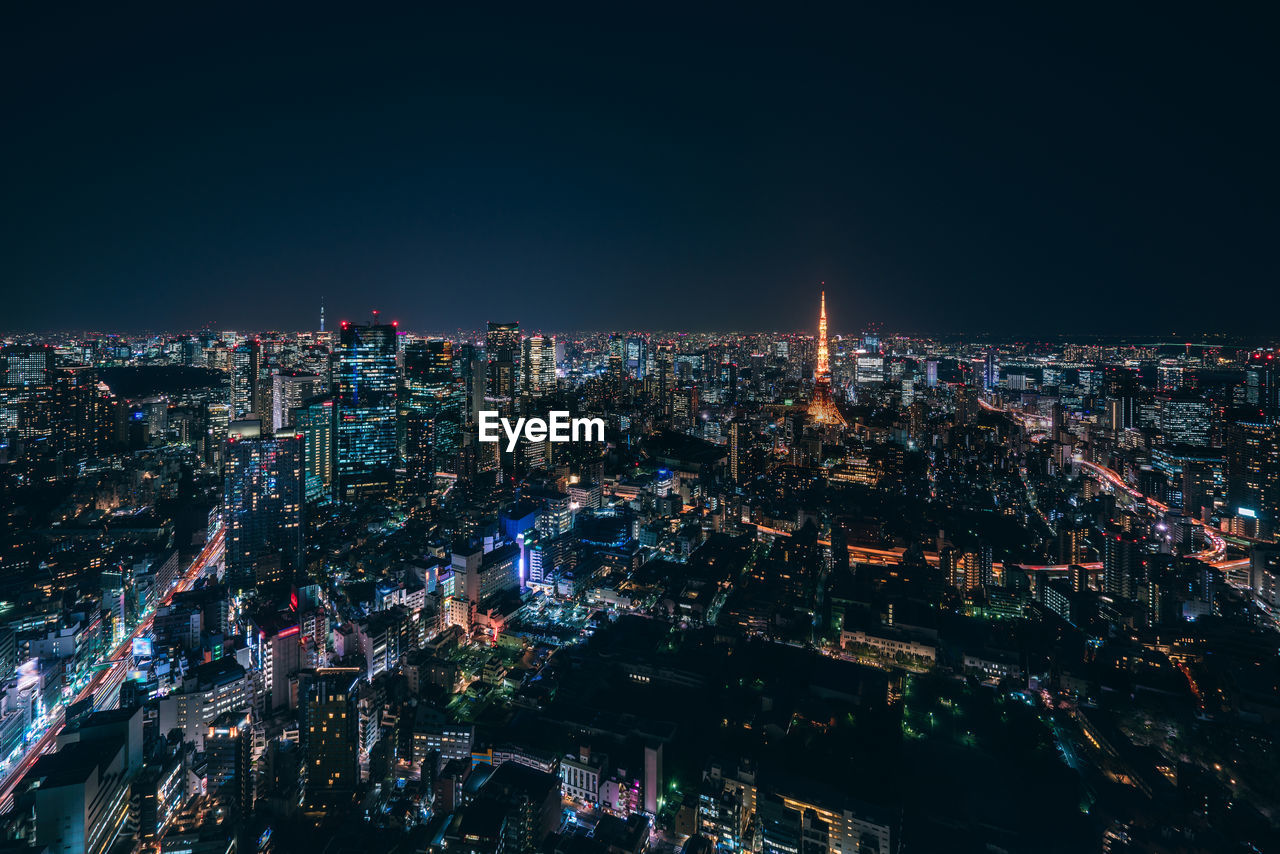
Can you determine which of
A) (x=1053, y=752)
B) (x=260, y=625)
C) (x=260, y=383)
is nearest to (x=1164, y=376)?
(x=1053, y=752)

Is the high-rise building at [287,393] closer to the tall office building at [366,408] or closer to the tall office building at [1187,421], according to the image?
the tall office building at [366,408]

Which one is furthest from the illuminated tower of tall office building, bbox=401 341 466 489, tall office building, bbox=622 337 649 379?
tall office building, bbox=401 341 466 489

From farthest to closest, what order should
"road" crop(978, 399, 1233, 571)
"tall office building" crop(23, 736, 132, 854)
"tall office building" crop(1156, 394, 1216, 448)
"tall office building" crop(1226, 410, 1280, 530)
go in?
1. "tall office building" crop(1156, 394, 1216, 448)
2. "tall office building" crop(1226, 410, 1280, 530)
3. "road" crop(978, 399, 1233, 571)
4. "tall office building" crop(23, 736, 132, 854)

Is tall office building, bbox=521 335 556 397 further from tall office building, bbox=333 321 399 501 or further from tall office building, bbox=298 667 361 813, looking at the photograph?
tall office building, bbox=298 667 361 813

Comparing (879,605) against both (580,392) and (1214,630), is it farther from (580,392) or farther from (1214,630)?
(580,392)

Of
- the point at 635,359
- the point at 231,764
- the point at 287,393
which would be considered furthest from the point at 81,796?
the point at 635,359
